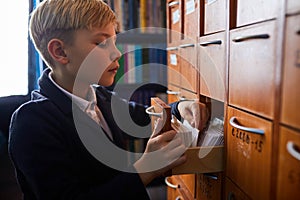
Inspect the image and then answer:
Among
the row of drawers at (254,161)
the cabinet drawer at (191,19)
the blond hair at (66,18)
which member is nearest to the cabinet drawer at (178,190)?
the row of drawers at (254,161)

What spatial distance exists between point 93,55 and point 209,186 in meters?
0.48

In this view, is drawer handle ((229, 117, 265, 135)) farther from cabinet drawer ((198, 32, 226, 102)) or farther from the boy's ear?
the boy's ear

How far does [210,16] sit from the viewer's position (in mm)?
839

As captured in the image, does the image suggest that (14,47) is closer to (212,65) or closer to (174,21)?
(174,21)

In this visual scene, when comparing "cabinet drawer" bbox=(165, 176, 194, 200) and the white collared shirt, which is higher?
the white collared shirt

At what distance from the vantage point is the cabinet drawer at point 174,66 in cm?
119

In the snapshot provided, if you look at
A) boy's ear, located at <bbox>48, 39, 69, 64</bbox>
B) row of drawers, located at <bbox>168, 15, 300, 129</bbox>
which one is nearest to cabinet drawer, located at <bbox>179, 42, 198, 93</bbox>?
row of drawers, located at <bbox>168, 15, 300, 129</bbox>

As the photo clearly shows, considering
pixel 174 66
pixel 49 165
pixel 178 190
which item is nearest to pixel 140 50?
pixel 174 66

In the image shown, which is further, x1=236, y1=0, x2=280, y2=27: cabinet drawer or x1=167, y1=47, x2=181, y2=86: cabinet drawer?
x1=167, y1=47, x2=181, y2=86: cabinet drawer

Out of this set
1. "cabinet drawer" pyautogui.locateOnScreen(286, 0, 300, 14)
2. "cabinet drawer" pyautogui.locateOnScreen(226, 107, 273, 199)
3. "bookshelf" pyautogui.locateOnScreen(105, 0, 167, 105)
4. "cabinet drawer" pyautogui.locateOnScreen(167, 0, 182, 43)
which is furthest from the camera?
"bookshelf" pyautogui.locateOnScreen(105, 0, 167, 105)

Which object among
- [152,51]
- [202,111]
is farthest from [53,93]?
[152,51]

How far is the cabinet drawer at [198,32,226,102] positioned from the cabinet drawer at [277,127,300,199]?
0.86ft

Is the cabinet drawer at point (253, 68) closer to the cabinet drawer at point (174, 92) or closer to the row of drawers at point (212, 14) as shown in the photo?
the row of drawers at point (212, 14)

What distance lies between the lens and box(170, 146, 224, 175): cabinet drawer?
74 cm
